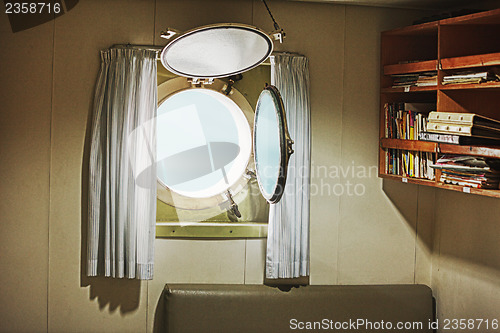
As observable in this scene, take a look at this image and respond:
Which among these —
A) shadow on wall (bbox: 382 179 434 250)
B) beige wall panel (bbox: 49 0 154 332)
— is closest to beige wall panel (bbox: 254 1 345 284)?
shadow on wall (bbox: 382 179 434 250)

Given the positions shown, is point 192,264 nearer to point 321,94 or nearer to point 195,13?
point 321,94

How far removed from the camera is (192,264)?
3.43m

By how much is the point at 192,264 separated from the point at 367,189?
4.14 ft

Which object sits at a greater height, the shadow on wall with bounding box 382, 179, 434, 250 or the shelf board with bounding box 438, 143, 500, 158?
the shelf board with bounding box 438, 143, 500, 158

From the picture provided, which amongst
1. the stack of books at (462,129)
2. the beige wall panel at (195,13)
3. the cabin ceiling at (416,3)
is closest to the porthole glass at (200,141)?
the beige wall panel at (195,13)

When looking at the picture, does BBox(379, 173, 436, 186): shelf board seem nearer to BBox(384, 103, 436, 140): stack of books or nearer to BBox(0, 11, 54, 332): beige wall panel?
BBox(384, 103, 436, 140): stack of books

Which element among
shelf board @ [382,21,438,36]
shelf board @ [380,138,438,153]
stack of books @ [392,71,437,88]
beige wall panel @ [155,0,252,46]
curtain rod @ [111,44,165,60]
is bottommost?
shelf board @ [380,138,438,153]

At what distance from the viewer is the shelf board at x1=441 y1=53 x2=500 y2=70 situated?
2.62 m

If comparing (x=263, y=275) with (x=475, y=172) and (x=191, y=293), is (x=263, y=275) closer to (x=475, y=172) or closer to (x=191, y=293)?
(x=191, y=293)

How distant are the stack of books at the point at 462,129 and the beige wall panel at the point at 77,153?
1.76m

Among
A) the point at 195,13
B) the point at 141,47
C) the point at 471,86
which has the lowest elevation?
the point at 471,86

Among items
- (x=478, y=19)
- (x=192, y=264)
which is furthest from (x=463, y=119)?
(x=192, y=264)

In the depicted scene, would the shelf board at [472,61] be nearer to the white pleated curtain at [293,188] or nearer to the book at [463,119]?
the book at [463,119]

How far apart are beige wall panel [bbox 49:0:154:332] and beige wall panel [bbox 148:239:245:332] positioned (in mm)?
202
